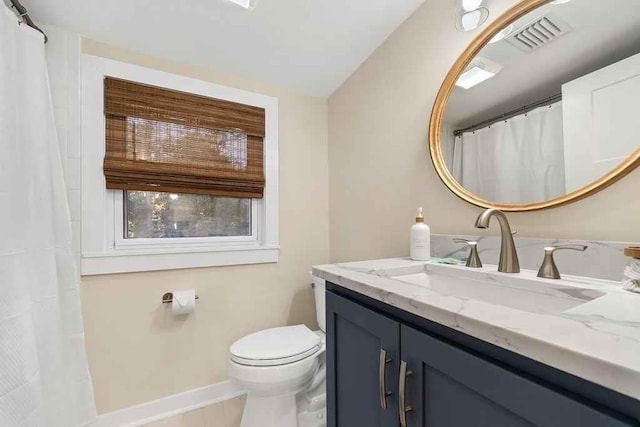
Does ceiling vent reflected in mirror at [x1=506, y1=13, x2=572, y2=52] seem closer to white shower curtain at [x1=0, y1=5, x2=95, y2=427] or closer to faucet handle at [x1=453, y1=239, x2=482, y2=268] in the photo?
faucet handle at [x1=453, y1=239, x2=482, y2=268]

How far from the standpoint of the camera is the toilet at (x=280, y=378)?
49.0 inches

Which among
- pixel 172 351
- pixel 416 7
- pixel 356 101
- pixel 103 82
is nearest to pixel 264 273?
pixel 172 351

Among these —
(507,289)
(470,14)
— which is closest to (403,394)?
(507,289)

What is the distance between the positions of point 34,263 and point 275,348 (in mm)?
1019

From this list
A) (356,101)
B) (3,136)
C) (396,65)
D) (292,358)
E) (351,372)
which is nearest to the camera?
(351,372)

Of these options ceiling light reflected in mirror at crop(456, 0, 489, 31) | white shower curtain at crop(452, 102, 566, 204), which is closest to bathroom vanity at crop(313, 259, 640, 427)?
white shower curtain at crop(452, 102, 566, 204)

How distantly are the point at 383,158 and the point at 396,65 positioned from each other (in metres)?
0.48

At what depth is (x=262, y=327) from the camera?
6.10ft

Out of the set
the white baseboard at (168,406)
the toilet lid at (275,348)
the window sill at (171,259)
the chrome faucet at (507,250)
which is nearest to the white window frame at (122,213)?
the window sill at (171,259)

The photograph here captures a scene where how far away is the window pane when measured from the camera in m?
1.64

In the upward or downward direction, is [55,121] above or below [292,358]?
above

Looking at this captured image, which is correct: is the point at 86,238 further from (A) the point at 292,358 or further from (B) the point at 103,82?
(A) the point at 292,358

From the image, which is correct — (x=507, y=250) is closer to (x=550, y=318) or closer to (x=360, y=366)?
(x=550, y=318)

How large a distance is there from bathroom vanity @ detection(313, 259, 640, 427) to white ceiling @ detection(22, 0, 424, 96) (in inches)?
49.6
